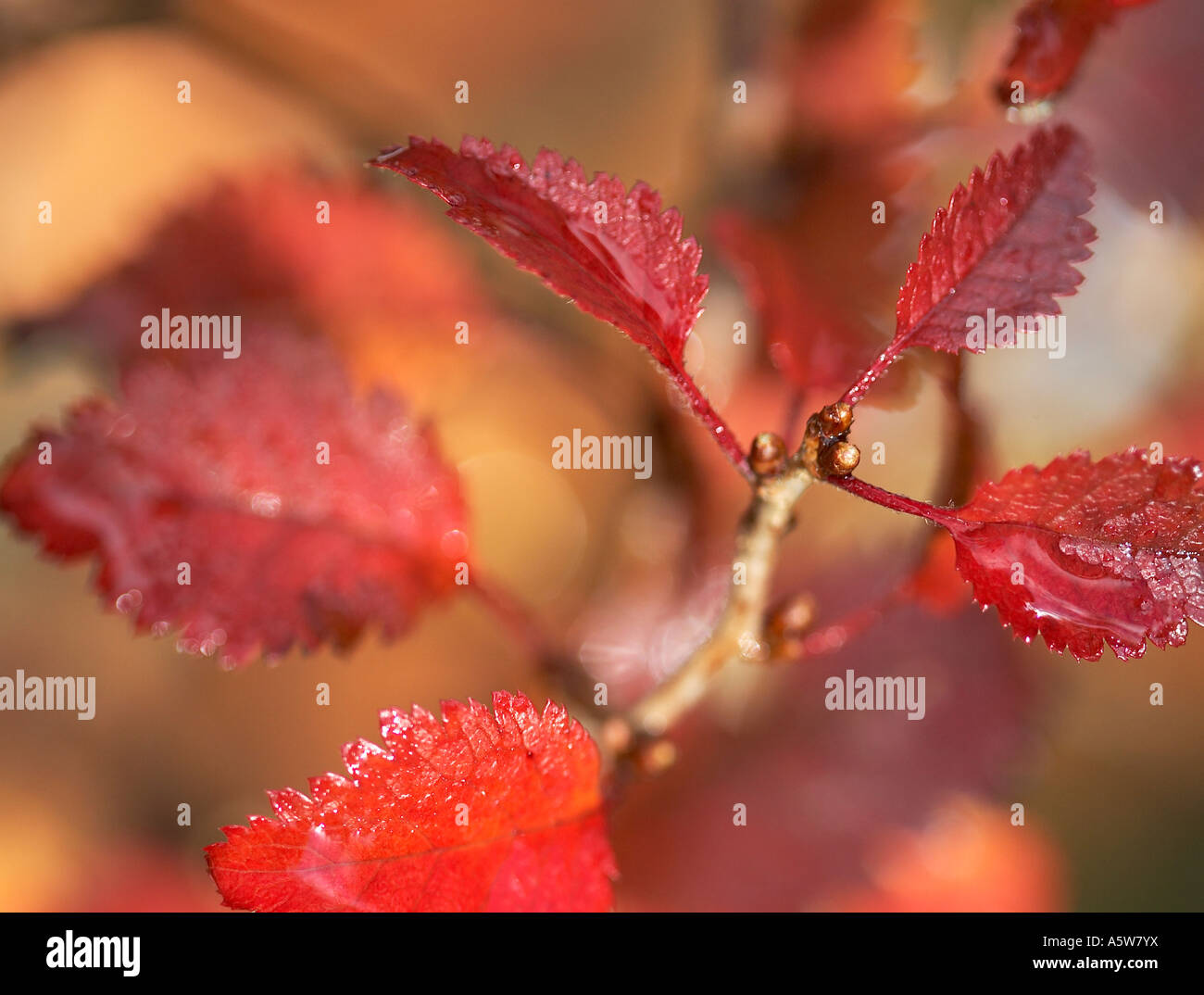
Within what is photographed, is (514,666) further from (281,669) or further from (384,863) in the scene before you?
(384,863)

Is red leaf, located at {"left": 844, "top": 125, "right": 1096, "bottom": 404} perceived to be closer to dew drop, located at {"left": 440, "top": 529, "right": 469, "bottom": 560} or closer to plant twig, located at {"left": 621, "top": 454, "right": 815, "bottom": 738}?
plant twig, located at {"left": 621, "top": 454, "right": 815, "bottom": 738}

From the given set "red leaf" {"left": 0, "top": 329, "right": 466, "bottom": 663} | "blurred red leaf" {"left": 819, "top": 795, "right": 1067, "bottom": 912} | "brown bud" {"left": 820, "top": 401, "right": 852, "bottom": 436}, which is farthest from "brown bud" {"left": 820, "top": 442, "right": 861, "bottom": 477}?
"blurred red leaf" {"left": 819, "top": 795, "right": 1067, "bottom": 912}

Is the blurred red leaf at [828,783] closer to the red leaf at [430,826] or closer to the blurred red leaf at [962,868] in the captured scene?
the blurred red leaf at [962,868]

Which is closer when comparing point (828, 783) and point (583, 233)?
point (583, 233)

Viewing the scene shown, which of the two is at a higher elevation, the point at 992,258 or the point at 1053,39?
the point at 1053,39

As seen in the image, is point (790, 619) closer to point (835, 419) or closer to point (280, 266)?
point (835, 419)

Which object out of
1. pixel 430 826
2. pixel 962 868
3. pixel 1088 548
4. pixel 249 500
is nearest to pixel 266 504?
pixel 249 500
